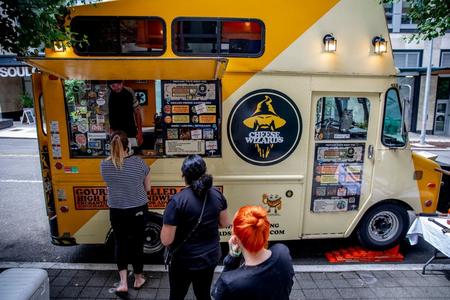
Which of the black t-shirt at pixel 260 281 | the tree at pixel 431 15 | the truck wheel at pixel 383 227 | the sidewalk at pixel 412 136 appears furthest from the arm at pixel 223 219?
the sidewalk at pixel 412 136

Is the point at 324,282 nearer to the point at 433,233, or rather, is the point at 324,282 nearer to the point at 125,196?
the point at 433,233

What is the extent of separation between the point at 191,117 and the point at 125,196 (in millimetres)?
1283

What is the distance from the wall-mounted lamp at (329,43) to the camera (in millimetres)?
4164

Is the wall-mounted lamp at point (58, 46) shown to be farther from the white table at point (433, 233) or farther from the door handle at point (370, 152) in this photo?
the white table at point (433, 233)

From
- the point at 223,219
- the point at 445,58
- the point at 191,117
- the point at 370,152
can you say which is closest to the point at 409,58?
the point at 445,58

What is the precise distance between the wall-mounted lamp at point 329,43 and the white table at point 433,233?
256 centimetres

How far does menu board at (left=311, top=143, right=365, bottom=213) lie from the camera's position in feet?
14.8

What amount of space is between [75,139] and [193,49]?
182 cm

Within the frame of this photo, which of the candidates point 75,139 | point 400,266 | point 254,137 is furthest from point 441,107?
point 75,139

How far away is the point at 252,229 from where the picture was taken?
6.55ft

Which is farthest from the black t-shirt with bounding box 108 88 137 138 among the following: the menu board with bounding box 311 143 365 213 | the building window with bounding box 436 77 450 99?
the building window with bounding box 436 77 450 99

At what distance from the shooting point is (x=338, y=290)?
4.06 metres

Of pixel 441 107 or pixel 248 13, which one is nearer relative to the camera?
pixel 248 13

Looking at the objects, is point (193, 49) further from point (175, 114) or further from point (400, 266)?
point (400, 266)
